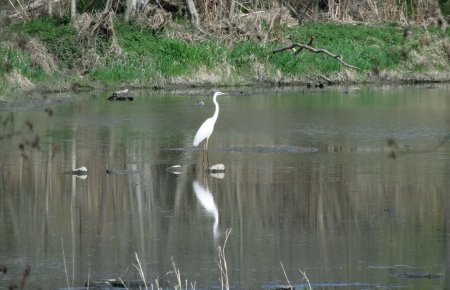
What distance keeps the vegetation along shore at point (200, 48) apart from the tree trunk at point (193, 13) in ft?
0.10

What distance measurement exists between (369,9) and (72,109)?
17.9 metres

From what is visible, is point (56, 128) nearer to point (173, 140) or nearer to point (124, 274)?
A: point (173, 140)

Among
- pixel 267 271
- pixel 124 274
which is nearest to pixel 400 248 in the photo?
pixel 267 271

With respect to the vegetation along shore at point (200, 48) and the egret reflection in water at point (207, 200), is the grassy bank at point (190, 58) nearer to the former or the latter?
the vegetation along shore at point (200, 48)

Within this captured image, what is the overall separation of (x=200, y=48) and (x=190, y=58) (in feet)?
1.71

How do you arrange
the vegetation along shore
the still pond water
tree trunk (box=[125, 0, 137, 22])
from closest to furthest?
1. the still pond water
2. the vegetation along shore
3. tree trunk (box=[125, 0, 137, 22])

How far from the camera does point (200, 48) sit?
33469mm

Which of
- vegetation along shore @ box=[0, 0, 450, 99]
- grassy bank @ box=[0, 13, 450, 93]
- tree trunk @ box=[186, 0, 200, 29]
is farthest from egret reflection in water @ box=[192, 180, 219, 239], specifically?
tree trunk @ box=[186, 0, 200, 29]

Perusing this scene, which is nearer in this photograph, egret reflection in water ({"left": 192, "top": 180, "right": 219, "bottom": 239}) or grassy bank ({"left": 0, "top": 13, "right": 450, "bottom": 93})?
egret reflection in water ({"left": 192, "top": 180, "right": 219, "bottom": 239})

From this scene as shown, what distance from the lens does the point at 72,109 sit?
87.1 feet

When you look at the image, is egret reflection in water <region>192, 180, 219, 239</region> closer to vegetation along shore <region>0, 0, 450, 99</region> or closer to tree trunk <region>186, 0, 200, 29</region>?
vegetation along shore <region>0, 0, 450, 99</region>

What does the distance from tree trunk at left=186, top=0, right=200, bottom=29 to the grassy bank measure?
34 centimetres

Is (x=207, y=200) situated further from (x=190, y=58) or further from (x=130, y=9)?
(x=130, y=9)

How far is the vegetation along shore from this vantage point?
3241 cm
